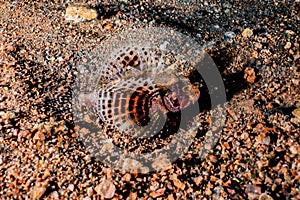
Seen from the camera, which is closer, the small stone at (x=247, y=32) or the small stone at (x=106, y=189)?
the small stone at (x=106, y=189)

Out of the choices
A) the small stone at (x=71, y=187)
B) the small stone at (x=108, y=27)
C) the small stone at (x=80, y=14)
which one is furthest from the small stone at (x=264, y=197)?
the small stone at (x=80, y=14)

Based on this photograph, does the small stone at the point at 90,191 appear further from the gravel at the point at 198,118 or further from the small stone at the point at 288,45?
the small stone at the point at 288,45

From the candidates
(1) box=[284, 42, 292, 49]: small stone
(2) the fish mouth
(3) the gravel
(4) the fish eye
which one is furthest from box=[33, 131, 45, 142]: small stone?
(1) box=[284, 42, 292, 49]: small stone

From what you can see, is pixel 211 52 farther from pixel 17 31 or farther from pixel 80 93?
pixel 17 31

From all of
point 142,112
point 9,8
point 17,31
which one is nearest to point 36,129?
point 142,112

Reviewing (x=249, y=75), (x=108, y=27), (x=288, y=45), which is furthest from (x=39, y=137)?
(x=288, y=45)

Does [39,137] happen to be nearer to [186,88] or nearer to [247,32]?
[186,88]
